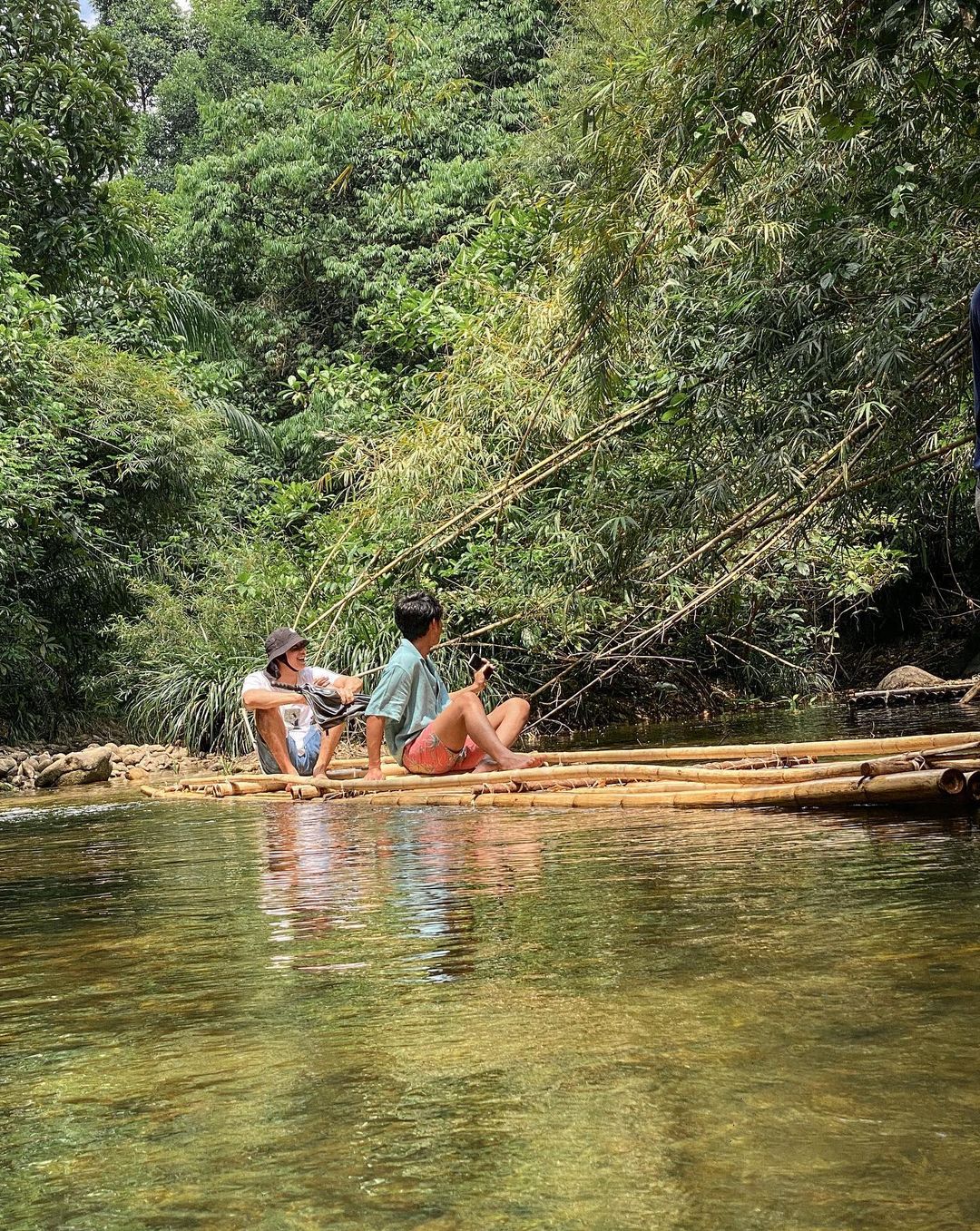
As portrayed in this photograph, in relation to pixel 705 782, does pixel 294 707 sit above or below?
above

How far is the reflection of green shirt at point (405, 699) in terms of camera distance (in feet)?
23.3

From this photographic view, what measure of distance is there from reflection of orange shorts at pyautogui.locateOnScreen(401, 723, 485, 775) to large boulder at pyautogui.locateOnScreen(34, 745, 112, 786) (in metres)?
4.42

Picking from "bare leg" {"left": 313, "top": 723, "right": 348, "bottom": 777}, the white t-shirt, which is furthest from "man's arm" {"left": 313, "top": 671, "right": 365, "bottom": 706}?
"bare leg" {"left": 313, "top": 723, "right": 348, "bottom": 777}

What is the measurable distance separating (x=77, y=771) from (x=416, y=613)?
4707mm

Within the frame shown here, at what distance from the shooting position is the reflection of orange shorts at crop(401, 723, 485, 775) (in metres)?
6.99

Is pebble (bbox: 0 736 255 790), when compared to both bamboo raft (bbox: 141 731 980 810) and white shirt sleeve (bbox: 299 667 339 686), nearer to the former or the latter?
white shirt sleeve (bbox: 299 667 339 686)

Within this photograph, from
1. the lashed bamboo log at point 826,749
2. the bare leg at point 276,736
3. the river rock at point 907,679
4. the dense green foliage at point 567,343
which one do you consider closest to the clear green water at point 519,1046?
the lashed bamboo log at point 826,749

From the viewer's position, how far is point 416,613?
704cm

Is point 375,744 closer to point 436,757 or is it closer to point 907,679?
point 436,757

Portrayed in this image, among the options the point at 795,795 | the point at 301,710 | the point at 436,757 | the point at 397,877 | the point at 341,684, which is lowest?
the point at 397,877

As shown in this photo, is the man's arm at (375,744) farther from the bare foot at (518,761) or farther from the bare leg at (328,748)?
the bare leg at (328,748)

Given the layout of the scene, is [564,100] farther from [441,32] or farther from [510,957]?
[510,957]

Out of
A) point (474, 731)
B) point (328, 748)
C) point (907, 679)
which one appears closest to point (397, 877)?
point (474, 731)

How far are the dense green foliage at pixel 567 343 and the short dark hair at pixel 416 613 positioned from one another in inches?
58.1
